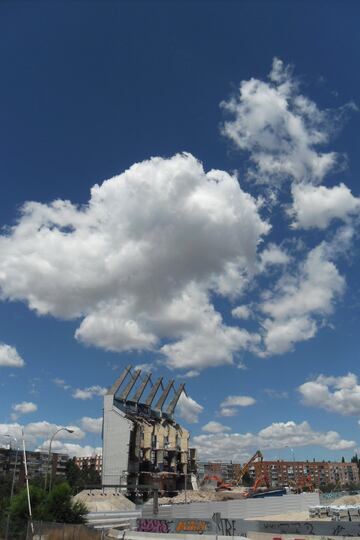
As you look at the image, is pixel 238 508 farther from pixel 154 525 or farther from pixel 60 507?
pixel 60 507

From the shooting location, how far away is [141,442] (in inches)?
5246

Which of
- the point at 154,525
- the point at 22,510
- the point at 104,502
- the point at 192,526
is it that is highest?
the point at 22,510

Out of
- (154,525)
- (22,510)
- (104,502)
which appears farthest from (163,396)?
(22,510)

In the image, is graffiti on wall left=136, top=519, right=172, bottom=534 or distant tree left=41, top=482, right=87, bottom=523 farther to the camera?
graffiti on wall left=136, top=519, right=172, bottom=534

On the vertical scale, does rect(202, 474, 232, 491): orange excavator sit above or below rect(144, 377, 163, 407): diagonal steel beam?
below

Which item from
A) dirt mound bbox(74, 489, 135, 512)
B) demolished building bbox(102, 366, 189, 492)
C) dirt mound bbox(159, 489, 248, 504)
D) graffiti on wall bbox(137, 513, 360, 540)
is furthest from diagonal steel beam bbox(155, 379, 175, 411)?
graffiti on wall bbox(137, 513, 360, 540)

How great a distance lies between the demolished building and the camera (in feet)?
410

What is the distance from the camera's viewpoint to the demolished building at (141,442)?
4921 inches

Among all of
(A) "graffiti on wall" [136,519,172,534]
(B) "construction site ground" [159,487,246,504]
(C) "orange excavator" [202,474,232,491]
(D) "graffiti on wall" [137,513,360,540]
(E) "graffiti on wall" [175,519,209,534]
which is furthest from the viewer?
(C) "orange excavator" [202,474,232,491]

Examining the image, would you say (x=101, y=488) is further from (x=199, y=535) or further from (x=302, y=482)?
(x=199, y=535)

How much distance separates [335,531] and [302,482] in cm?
11254

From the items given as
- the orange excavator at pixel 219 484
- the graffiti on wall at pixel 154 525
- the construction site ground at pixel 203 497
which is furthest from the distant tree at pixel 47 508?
the orange excavator at pixel 219 484

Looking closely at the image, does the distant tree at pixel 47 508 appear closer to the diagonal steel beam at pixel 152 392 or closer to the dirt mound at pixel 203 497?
the dirt mound at pixel 203 497

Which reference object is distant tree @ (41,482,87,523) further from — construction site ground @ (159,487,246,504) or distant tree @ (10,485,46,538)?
construction site ground @ (159,487,246,504)
